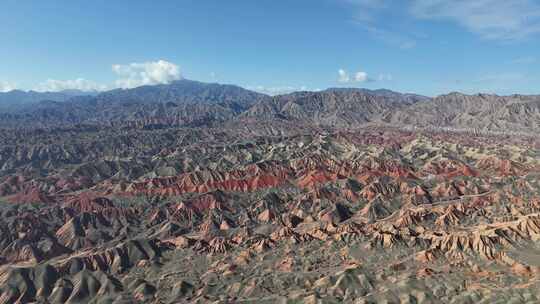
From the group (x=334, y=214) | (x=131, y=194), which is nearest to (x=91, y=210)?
(x=131, y=194)

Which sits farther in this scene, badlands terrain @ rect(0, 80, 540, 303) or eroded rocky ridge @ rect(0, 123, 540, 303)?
eroded rocky ridge @ rect(0, 123, 540, 303)

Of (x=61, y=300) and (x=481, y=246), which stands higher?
(x=481, y=246)

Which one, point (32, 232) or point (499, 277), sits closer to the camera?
point (499, 277)

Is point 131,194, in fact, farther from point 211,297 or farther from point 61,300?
point 211,297

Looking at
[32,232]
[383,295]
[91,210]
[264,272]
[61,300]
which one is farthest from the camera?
[91,210]

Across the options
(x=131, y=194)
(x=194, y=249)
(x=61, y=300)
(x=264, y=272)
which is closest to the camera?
(x=61, y=300)

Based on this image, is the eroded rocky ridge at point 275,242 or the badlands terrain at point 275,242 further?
the eroded rocky ridge at point 275,242

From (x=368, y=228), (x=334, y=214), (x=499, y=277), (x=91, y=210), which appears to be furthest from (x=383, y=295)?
(x=91, y=210)

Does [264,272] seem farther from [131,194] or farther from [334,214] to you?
[131,194]

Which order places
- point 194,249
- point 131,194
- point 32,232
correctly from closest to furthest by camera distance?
point 194,249 → point 32,232 → point 131,194
